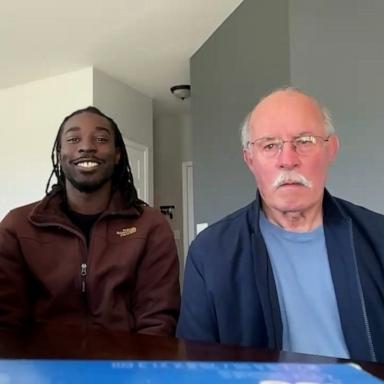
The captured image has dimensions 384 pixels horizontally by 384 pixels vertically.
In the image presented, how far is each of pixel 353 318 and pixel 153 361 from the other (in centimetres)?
56

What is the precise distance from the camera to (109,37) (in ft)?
12.5

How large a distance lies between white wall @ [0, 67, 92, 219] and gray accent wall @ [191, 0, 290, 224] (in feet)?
3.78

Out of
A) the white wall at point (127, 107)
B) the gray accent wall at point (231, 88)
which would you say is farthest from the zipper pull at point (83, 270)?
the white wall at point (127, 107)

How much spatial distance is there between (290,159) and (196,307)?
1.32ft

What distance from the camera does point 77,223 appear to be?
1.59 metres

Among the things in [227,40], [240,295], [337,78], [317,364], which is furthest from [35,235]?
[227,40]

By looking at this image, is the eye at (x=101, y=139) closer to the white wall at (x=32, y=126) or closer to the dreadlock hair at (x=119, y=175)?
the dreadlock hair at (x=119, y=175)

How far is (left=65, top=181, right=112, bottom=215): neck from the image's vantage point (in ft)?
5.35

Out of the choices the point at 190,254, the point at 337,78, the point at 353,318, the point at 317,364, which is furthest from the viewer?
the point at 337,78

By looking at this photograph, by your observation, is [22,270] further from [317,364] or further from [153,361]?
[317,364]

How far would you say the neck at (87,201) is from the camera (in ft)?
5.35

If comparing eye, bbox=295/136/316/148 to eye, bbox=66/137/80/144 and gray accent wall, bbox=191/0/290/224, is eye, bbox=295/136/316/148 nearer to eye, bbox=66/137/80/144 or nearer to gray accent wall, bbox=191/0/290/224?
eye, bbox=66/137/80/144

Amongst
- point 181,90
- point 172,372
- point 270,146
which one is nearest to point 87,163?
point 270,146

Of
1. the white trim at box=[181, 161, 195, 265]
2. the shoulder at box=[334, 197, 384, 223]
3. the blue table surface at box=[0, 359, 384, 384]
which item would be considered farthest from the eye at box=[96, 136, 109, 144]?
the white trim at box=[181, 161, 195, 265]
